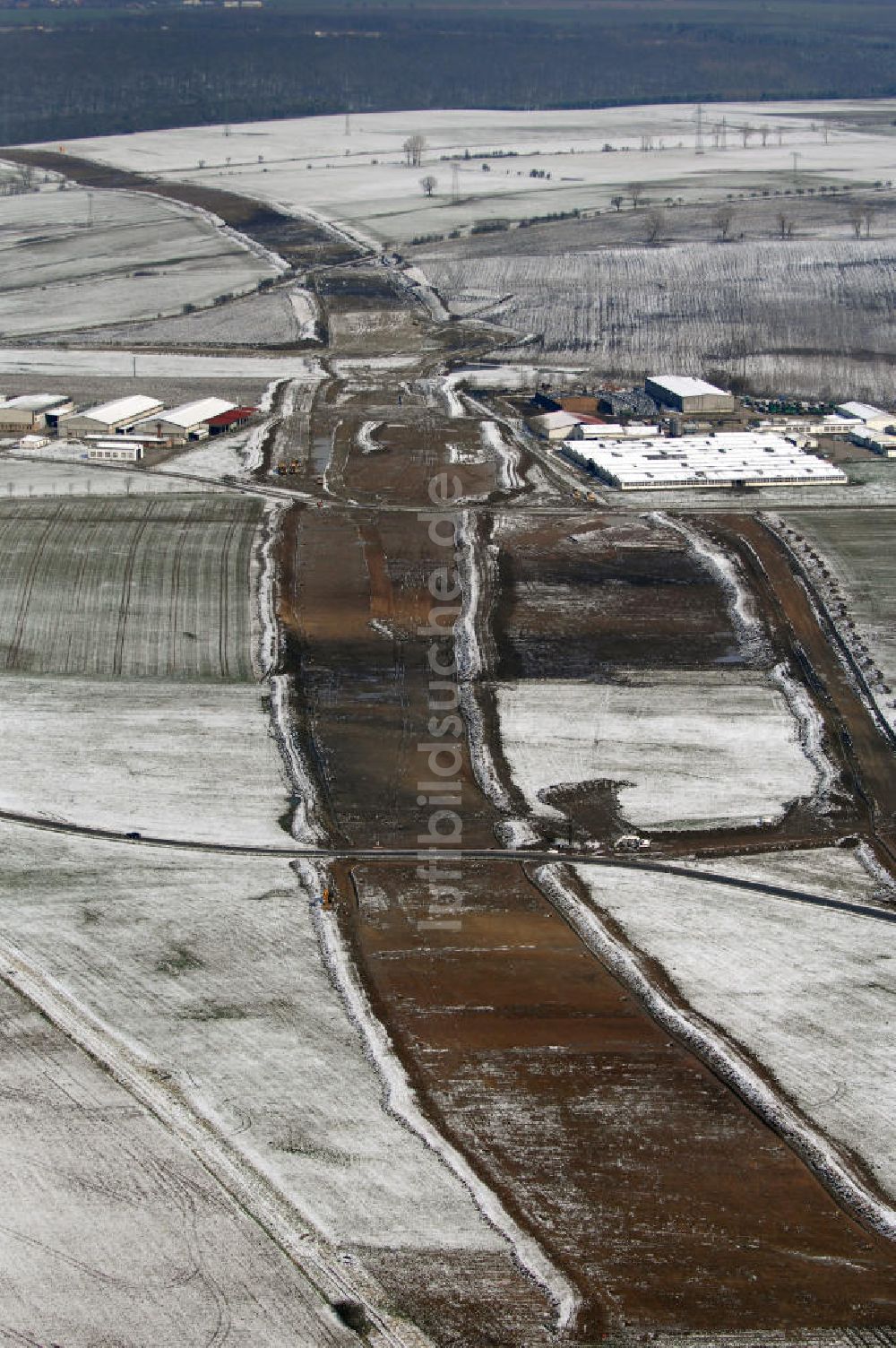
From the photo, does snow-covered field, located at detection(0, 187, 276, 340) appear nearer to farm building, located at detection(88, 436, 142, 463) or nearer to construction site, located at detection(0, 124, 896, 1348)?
farm building, located at detection(88, 436, 142, 463)

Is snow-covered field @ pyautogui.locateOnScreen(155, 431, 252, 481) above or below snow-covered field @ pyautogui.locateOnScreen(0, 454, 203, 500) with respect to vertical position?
above

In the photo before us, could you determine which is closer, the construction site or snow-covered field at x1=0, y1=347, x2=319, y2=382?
the construction site

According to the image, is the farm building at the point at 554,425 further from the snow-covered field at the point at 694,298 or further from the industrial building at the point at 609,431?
the snow-covered field at the point at 694,298

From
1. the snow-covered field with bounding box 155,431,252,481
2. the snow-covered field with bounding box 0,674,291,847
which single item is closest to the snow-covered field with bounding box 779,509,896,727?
the snow-covered field with bounding box 0,674,291,847

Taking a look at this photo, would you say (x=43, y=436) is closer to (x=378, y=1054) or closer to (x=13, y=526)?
(x=13, y=526)

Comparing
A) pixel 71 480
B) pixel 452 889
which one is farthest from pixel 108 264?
pixel 452 889

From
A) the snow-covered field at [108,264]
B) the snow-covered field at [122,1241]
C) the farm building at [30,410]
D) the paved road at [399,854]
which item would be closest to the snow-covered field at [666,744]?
the paved road at [399,854]

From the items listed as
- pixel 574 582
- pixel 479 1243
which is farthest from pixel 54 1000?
pixel 574 582
